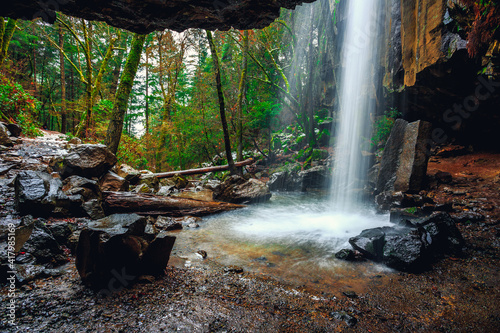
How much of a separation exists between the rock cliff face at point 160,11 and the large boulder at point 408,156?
5.66 meters

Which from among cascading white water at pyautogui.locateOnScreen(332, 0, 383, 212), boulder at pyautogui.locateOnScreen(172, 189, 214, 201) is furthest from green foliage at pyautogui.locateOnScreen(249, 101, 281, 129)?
boulder at pyautogui.locateOnScreen(172, 189, 214, 201)

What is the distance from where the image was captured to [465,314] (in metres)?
1.93

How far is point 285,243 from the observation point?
4125mm

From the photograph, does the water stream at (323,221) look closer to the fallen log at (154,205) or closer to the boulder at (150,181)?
the fallen log at (154,205)

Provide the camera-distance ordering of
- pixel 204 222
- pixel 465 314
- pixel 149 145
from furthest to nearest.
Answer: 1. pixel 149 145
2. pixel 204 222
3. pixel 465 314

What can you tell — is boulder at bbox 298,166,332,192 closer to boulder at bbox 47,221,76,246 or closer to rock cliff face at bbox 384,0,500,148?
rock cliff face at bbox 384,0,500,148

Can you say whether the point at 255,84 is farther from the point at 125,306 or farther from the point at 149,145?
the point at 125,306

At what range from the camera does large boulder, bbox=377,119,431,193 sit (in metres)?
6.03

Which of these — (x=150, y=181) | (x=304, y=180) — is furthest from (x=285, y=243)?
(x=304, y=180)

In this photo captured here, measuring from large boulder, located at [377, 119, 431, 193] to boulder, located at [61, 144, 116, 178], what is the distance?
27.8 feet

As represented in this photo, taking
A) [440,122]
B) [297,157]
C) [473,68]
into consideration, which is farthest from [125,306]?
[297,157]

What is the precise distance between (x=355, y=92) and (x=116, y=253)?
14.4 metres

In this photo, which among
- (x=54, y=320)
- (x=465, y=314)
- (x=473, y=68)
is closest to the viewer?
(x=54, y=320)

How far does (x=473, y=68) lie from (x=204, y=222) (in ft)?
28.1
